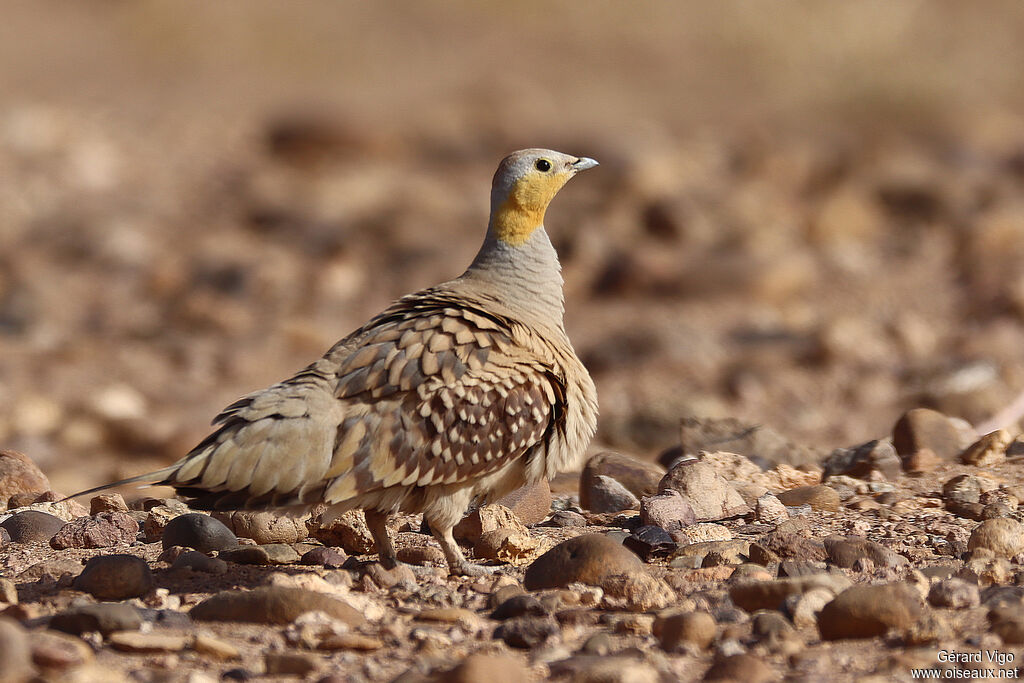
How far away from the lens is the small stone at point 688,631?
3.92 metres

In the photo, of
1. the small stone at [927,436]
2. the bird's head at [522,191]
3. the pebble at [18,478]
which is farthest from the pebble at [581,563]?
the pebble at [18,478]

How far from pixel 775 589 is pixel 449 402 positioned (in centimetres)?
149

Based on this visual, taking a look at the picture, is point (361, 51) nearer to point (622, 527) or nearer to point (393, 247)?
point (393, 247)

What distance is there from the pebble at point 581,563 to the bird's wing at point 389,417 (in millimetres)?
523

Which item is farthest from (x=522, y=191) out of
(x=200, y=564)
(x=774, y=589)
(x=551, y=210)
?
(x=551, y=210)

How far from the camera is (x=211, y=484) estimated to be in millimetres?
4414

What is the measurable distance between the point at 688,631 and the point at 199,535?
2391 mm

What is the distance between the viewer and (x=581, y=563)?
4551mm

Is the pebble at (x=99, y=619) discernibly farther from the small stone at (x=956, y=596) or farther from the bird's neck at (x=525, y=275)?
the small stone at (x=956, y=596)

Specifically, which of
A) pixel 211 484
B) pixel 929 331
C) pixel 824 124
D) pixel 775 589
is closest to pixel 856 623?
pixel 775 589

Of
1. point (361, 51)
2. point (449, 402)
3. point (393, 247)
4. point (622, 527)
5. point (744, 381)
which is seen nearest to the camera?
point (449, 402)

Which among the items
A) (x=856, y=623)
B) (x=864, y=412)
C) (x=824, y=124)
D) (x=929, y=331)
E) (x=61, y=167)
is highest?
(x=824, y=124)

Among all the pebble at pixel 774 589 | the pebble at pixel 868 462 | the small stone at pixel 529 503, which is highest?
the pebble at pixel 868 462

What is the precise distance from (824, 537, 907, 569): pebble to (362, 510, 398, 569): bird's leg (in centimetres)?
179
